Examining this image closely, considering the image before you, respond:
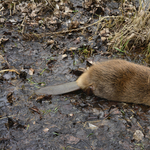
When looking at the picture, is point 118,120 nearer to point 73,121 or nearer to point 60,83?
point 73,121

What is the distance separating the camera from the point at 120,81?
2188 millimetres

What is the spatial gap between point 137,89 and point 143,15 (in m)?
1.70

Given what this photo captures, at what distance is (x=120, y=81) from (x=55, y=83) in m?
1.00

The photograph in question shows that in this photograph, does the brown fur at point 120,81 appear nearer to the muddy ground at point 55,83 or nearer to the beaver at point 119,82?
the beaver at point 119,82

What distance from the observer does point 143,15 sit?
312 centimetres

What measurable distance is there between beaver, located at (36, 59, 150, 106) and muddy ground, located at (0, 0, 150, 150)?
0.14m

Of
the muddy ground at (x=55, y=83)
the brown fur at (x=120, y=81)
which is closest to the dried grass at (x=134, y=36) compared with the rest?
the muddy ground at (x=55, y=83)

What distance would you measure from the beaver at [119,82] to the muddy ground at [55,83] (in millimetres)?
145

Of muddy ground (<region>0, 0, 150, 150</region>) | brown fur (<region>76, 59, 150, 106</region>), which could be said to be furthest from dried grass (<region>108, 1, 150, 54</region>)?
brown fur (<region>76, 59, 150, 106</region>)

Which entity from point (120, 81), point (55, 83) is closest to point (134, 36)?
point (120, 81)

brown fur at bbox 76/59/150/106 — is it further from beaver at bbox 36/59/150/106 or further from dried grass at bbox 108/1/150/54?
dried grass at bbox 108/1/150/54

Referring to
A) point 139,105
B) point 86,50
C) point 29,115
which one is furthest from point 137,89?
point 29,115

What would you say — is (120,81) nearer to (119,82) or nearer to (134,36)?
(119,82)

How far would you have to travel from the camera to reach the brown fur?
86.0 inches
